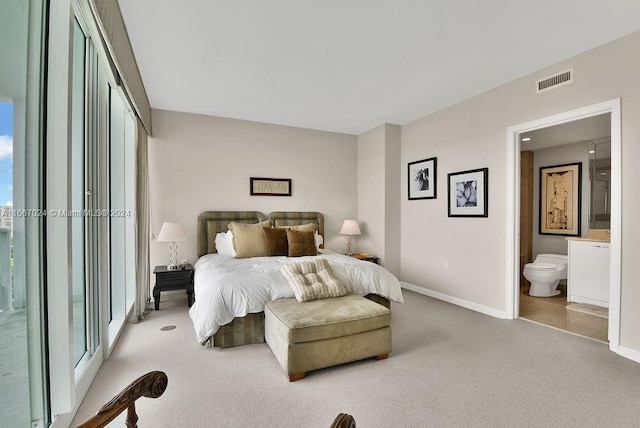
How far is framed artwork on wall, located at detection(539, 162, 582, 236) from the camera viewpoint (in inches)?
204

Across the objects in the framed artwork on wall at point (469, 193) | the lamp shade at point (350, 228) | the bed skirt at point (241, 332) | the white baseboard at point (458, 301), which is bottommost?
the white baseboard at point (458, 301)

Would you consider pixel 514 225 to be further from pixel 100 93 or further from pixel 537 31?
pixel 100 93

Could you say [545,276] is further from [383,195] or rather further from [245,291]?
[245,291]

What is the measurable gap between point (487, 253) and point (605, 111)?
185 centimetres

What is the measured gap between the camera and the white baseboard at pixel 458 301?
12.1 ft

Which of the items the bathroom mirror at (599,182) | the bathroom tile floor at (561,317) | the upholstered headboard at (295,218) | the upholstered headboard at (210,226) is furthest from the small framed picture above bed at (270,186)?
the bathroom mirror at (599,182)

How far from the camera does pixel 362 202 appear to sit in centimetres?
561

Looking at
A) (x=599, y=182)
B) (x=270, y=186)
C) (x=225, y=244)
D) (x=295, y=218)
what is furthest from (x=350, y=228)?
(x=599, y=182)

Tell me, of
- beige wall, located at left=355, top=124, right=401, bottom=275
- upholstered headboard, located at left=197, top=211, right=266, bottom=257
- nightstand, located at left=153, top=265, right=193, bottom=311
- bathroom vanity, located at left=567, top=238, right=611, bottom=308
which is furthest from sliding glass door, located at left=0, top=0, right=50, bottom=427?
bathroom vanity, located at left=567, top=238, right=611, bottom=308

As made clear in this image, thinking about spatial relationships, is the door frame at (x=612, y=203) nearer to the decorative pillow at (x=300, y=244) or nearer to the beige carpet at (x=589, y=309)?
the beige carpet at (x=589, y=309)

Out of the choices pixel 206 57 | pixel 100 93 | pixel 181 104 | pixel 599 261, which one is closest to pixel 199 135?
pixel 181 104

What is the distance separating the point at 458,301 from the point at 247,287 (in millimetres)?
2988

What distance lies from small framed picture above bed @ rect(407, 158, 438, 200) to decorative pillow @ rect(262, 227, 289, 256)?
7.45ft

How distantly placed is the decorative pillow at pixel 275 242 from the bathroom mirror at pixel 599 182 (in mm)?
4360
